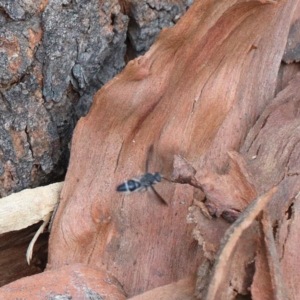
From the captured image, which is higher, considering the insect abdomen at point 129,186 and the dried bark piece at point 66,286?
the insect abdomen at point 129,186

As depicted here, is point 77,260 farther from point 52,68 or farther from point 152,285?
point 52,68

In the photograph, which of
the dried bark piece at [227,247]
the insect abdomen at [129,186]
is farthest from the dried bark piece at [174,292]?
the insect abdomen at [129,186]

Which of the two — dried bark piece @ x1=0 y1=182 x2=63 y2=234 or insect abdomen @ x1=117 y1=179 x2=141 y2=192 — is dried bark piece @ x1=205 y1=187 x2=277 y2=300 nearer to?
insect abdomen @ x1=117 y1=179 x2=141 y2=192

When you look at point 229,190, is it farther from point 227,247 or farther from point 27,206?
point 27,206

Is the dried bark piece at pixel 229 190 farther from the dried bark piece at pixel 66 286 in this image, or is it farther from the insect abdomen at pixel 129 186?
the dried bark piece at pixel 66 286

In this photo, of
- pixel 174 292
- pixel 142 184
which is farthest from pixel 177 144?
pixel 174 292

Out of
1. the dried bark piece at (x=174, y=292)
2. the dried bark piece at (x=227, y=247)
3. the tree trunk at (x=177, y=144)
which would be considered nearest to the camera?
the dried bark piece at (x=227, y=247)

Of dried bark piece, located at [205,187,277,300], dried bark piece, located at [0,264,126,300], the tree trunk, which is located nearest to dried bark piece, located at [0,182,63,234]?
the tree trunk

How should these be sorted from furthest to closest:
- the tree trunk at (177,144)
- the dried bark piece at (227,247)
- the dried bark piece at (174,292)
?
1. the tree trunk at (177,144)
2. the dried bark piece at (174,292)
3. the dried bark piece at (227,247)

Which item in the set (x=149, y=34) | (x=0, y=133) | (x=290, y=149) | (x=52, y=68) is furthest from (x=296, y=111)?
(x=0, y=133)

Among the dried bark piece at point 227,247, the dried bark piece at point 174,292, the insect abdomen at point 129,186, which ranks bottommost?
the dried bark piece at point 174,292
